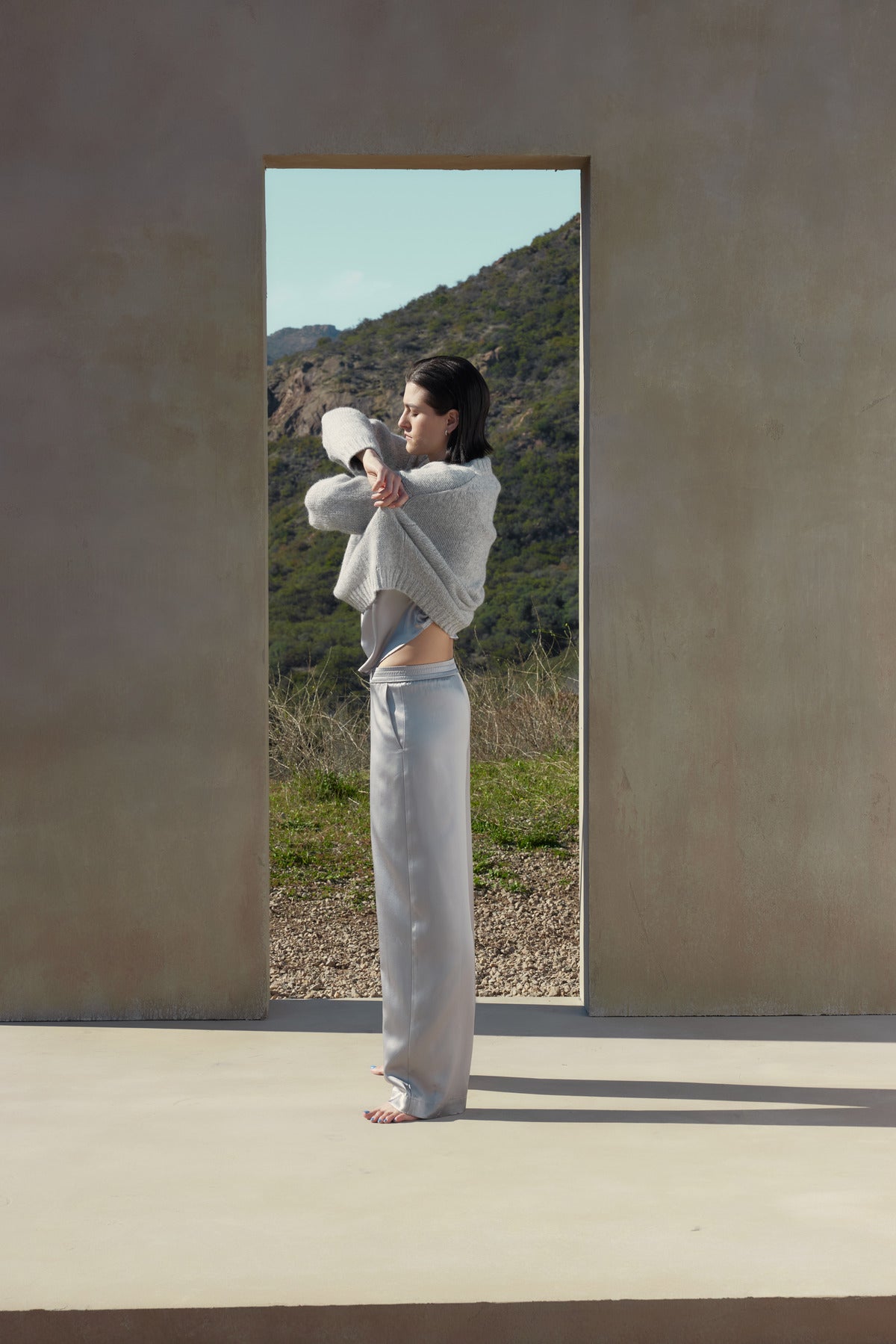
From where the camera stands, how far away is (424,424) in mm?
2936

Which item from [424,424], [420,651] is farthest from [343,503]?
[420,651]

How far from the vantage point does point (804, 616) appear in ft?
12.0

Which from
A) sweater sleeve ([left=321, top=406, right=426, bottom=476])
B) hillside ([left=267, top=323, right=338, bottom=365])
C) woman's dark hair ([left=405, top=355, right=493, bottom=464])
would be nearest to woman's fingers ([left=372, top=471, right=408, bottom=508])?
sweater sleeve ([left=321, top=406, right=426, bottom=476])

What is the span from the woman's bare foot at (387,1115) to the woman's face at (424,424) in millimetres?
1412

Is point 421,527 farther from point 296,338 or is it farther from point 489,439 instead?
point 296,338

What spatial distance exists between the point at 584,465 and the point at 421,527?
0.97 m

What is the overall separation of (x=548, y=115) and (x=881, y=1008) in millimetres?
2610

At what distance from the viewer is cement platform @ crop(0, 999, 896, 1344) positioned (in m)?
1.96

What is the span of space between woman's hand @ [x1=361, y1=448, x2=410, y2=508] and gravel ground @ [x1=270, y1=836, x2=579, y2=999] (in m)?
2.08

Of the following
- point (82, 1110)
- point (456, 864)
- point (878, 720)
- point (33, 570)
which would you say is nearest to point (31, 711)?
point (33, 570)

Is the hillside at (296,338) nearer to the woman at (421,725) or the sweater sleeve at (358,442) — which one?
the sweater sleeve at (358,442)

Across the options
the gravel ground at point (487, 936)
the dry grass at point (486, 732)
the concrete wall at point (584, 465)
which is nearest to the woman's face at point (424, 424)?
the concrete wall at point (584, 465)

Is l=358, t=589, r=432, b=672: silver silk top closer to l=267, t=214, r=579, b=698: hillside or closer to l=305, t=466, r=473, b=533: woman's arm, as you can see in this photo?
l=305, t=466, r=473, b=533: woman's arm

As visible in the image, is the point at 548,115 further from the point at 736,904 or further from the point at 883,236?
the point at 736,904
